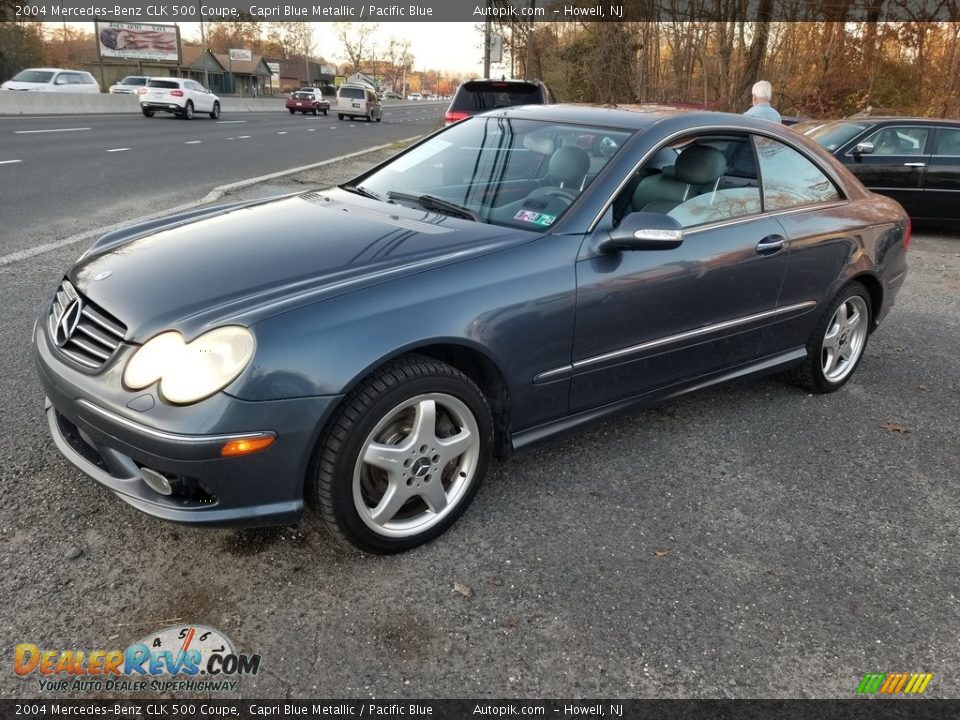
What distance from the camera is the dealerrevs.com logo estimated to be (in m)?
2.07

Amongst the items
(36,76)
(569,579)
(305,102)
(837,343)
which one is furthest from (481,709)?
(305,102)

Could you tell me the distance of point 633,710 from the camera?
2.09 meters

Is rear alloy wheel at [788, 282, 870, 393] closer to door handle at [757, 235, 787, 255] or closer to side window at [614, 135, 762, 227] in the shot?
door handle at [757, 235, 787, 255]

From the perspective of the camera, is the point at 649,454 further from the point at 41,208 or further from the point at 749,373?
the point at 41,208

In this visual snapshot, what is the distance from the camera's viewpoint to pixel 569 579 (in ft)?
8.54

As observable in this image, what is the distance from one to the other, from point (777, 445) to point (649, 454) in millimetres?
698

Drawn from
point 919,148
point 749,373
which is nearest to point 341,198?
point 749,373

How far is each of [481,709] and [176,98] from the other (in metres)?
31.2

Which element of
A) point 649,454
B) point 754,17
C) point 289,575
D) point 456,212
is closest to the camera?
point 289,575

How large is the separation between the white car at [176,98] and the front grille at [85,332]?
2958 centimetres

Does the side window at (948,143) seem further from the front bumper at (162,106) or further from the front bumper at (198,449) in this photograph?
the front bumper at (162,106)

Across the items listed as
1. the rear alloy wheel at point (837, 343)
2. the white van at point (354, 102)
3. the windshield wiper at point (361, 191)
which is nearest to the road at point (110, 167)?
the windshield wiper at point (361, 191)

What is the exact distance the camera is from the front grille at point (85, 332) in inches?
96.9

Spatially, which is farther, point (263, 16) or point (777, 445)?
point (263, 16)
